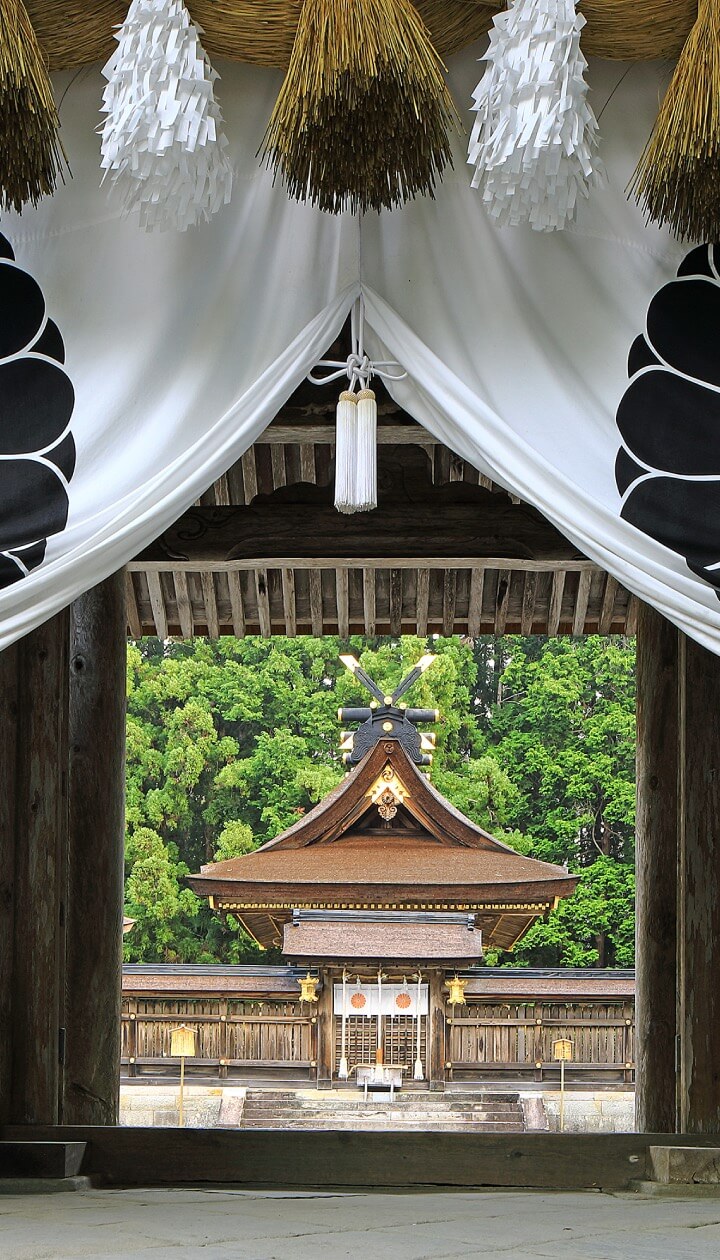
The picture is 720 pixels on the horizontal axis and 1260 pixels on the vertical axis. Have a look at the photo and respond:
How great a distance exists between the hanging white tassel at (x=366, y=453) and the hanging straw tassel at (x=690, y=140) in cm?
71

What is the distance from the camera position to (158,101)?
2.71 m

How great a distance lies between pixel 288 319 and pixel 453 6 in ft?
2.38

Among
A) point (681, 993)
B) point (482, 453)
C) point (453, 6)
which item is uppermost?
point (453, 6)

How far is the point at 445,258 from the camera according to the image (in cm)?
313

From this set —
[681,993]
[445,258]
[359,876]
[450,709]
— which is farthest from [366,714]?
[445,258]

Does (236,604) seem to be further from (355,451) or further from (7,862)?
(355,451)

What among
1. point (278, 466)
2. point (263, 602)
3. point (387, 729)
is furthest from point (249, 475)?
point (387, 729)

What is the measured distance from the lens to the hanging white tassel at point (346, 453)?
2920 millimetres

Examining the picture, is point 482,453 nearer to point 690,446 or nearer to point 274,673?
point 690,446

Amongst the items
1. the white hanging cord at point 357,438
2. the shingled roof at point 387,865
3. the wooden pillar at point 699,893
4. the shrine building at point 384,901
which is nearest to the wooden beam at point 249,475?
the wooden pillar at point 699,893

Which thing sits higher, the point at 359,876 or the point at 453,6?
the point at 453,6

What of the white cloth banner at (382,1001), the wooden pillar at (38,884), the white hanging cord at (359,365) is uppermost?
the white hanging cord at (359,365)

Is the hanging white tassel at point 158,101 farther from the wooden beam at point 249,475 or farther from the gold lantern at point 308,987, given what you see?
the gold lantern at point 308,987

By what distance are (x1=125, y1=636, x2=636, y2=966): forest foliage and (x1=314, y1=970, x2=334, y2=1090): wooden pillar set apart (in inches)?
291
